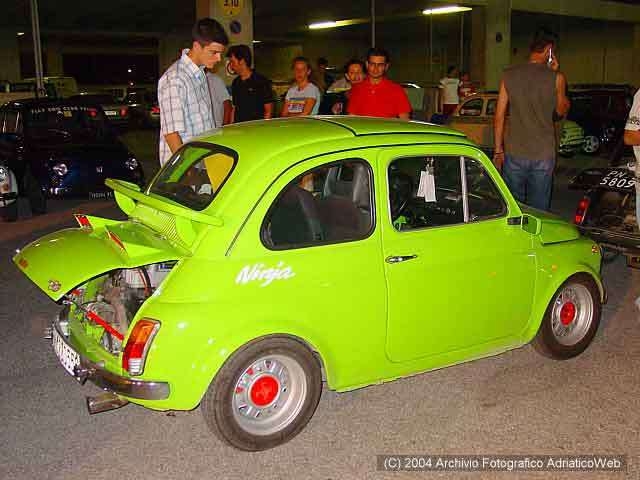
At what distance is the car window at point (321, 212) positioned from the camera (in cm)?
382

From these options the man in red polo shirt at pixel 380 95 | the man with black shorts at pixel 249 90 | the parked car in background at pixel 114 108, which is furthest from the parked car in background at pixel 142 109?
the man in red polo shirt at pixel 380 95

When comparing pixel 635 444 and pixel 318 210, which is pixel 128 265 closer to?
pixel 318 210

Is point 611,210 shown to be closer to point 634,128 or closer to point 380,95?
point 634,128

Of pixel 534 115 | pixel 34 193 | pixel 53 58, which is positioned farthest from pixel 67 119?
pixel 53 58

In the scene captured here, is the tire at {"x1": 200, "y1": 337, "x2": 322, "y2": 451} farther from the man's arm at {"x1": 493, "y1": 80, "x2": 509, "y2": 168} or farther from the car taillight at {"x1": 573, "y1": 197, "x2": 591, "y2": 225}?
the car taillight at {"x1": 573, "y1": 197, "x2": 591, "y2": 225}

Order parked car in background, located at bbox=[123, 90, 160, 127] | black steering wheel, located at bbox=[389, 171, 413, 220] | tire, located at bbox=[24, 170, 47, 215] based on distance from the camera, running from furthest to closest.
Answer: parked car in background, located at bbox=[123, 90, 160, 127], tire, located at bbox=[24, 170, 47, 215], black steering wheel, located at bbox=[389, 171, 413, 220]

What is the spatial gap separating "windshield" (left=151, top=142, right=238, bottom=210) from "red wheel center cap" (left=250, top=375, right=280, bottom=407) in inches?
37.7

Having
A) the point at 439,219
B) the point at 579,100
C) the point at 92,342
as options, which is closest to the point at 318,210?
the point at 439,219

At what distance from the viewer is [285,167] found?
3.83 meters

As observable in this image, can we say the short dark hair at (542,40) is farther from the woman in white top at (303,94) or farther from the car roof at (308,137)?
the woman in white top at (303,94)

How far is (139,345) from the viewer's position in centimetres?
352

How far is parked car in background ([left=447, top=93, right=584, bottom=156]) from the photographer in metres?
14.9

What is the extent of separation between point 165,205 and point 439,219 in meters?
1.63

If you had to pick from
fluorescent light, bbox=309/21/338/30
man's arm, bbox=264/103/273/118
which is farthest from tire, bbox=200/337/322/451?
fluorescent light, bbox=309/21/338/30
